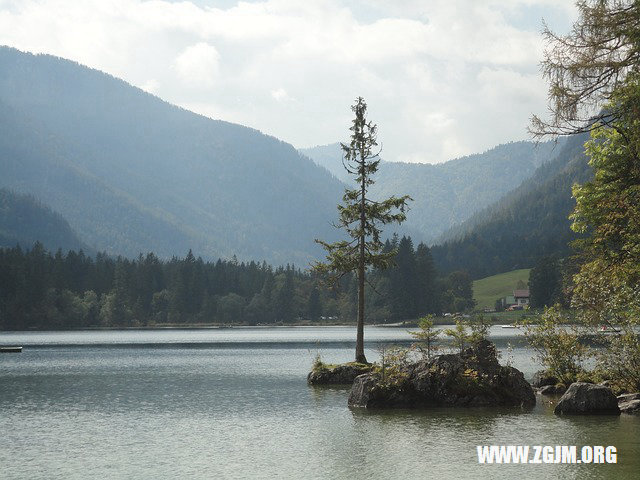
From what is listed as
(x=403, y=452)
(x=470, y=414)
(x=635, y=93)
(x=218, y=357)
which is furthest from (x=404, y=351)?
(x=218, y=357)

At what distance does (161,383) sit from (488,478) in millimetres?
39335

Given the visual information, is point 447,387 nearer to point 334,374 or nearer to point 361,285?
point 334,374

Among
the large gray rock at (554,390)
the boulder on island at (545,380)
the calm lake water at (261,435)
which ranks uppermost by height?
the boulder on island at (545,380)

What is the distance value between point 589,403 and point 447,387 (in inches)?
304

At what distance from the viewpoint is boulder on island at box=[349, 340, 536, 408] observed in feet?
133

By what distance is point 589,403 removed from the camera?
1416 inches

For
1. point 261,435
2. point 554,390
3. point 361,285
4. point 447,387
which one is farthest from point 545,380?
point 261,435

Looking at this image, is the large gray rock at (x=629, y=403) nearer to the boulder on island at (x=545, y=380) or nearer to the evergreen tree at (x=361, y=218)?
the boulder on island at (x=545, y=380)

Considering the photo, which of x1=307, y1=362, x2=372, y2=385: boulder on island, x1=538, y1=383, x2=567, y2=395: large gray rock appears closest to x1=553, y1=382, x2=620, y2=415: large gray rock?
x1=538, y1=383, x2=567, y2=395: large gray rock

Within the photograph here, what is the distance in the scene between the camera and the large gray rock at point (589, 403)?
3584 cm

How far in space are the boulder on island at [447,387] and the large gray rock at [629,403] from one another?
15.1ft

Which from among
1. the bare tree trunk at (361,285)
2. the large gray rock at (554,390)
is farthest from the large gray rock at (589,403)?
the bare tree trunk at (361,285)

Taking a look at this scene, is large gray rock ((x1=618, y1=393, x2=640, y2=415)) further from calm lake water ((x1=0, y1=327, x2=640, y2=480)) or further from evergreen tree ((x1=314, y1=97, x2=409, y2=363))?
evergreen tree ((x1=314, y1=97, x2=409, y2=363))

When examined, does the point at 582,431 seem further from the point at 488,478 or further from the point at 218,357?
the point at 218,357
